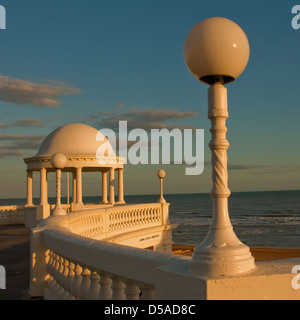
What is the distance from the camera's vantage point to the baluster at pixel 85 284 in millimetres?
4660

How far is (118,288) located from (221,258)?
1.59m

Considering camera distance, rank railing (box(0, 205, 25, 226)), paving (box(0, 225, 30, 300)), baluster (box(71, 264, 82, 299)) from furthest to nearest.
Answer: railing (box(0, 205, 25, 226)) < paving (box(0, 225, 30, 300)) < baluster (box(71, 264, 82, 299))

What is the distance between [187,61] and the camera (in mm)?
3230

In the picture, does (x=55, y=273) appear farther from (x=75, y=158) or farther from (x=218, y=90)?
(x=75, y=158)

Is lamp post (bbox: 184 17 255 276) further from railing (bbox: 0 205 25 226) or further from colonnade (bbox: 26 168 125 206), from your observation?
railing (bbox: 0 205 25 226)

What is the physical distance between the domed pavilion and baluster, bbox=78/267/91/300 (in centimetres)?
1590

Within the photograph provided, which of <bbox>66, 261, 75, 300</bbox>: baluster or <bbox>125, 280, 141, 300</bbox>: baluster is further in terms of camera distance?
<bbox>66, 261, 75, 300</bbox>: baluster

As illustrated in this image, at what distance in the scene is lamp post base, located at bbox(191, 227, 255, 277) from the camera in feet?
9.09

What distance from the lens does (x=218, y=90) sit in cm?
323

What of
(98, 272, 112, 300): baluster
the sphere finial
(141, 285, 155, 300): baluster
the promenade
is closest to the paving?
the promenade

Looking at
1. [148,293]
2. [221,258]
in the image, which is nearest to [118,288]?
[148,293]
